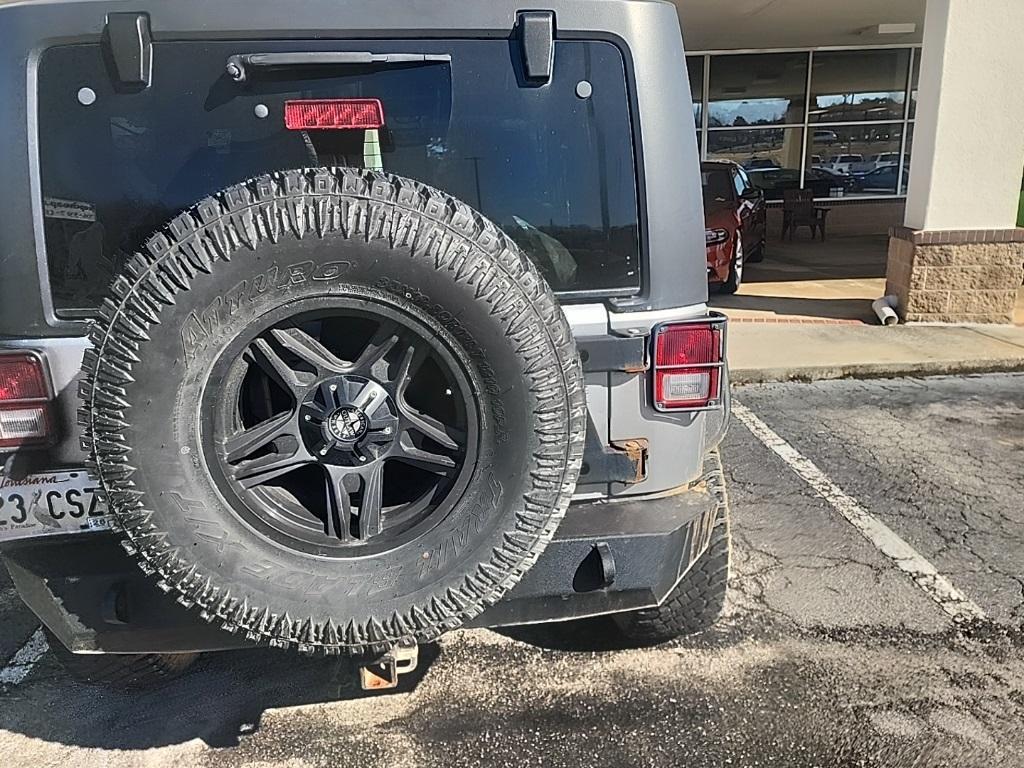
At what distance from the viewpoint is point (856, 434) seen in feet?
17.1

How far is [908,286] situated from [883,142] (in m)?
9.58

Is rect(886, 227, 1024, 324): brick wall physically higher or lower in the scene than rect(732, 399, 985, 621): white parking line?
higher

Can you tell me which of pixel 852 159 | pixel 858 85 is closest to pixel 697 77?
pixel 858 85

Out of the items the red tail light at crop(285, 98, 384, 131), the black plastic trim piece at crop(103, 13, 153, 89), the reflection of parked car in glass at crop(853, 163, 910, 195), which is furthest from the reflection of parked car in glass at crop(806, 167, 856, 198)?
the black plastic trim piece at crop(103, 13, 153, 89)

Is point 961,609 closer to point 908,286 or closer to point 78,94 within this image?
point 78,94

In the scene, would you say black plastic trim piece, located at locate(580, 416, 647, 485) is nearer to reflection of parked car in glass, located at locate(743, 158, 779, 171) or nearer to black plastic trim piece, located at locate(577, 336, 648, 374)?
black plastic trim piece, located at locate(577, 336, 648, 374)

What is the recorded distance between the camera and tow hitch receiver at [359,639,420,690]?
7.29ft

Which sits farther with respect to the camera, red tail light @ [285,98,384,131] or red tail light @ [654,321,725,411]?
red tail light @ [654,321,725,411]

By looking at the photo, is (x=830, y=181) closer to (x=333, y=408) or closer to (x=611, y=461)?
(x=611, y=461)

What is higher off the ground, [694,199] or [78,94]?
[78,94]

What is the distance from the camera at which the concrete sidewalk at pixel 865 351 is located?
663cm

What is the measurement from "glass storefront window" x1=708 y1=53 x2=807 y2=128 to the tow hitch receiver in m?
15.1

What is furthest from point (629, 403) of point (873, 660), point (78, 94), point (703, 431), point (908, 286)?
point (908, 286)

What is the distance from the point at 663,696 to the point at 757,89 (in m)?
15.2
